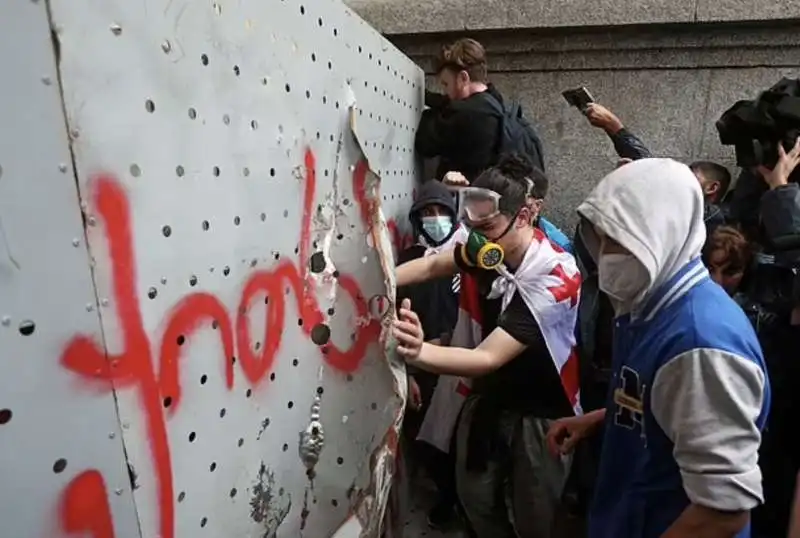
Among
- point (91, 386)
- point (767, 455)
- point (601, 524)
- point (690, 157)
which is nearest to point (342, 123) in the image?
point (91, 386)

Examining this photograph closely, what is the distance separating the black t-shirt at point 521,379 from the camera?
103 inches

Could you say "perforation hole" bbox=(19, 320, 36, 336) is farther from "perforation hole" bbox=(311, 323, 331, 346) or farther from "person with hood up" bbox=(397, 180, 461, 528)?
"person with hood up" bbox=(397, 180, 461, 528)

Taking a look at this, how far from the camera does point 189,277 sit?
4.10 ft

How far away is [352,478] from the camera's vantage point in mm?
1821

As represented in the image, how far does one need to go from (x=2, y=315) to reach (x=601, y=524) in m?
1.66

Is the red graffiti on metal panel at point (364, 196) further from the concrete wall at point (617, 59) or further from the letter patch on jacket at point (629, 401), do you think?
the concrete wall at point (617, 59)

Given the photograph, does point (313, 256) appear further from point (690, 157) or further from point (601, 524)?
point (690, 157)

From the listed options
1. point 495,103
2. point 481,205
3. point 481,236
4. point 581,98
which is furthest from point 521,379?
point 581,98

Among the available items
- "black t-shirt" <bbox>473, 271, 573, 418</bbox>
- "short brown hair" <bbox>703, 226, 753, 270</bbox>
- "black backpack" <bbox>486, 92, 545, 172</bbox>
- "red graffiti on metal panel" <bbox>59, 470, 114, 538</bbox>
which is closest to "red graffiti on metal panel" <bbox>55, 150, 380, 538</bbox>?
"red graffiti on metal panel" <bbox>59, 470, 114, 538</bbox>

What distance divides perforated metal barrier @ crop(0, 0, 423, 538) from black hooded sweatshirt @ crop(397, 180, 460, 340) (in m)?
1.18

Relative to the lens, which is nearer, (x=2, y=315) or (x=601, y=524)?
(x=2, y=315)

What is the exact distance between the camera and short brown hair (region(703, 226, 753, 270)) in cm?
289

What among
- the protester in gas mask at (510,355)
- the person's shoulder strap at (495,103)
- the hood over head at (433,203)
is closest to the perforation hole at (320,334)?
the protester in gas mask at (510,355)

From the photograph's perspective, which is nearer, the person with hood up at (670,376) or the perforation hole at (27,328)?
the perforation hole at (27,328)
